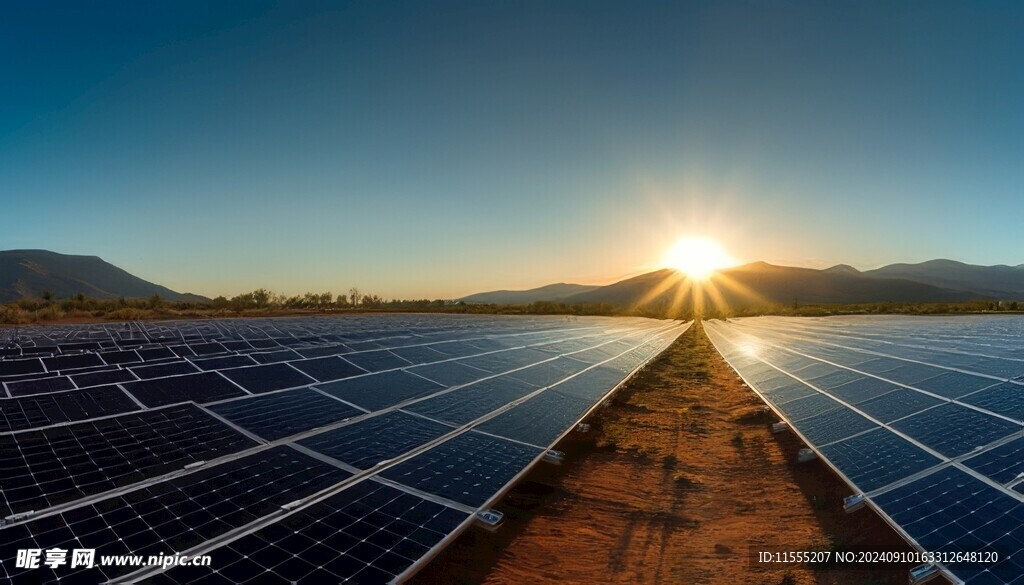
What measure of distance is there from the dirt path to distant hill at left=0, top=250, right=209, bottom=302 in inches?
5705

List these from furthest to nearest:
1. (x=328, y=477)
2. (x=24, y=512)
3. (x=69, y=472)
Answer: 1. (x=328, y=477)
2. (x=69, y=472)
3. (x=24, y=512)

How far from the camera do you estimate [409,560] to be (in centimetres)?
441

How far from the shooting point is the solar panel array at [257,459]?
4.25 meters

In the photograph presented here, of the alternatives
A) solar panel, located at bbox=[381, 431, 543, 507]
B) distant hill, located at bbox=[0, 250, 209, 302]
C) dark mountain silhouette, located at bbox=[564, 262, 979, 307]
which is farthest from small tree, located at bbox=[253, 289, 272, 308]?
dark mountain silhouette, located at bbox=[564, 262, 979, 307]

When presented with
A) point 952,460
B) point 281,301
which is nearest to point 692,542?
point 952,460

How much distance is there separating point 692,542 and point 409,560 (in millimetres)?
4880

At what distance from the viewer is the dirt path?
6.24m

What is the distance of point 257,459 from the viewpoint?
242 inches

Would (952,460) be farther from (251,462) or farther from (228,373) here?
(228,373)

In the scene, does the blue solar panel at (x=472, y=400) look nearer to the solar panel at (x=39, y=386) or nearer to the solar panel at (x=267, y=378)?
the solar panel at (x=267, y=378)

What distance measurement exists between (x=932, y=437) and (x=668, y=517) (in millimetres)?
4688

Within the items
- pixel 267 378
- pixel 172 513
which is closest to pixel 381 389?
pixel 267 378

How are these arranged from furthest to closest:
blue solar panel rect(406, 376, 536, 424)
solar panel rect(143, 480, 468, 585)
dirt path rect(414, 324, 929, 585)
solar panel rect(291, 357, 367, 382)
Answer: solar panel rect(291, 357, 367, 382)
blue solar panel rect(406, 376, 536, 424)
dirt path rect(414, 324, 929, 585)
solar panel rect(143, 480, 468, 585)

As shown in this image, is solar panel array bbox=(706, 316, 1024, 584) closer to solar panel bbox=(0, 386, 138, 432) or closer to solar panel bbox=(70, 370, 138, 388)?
solar panel bbox=(0, 386, 138, 432)
